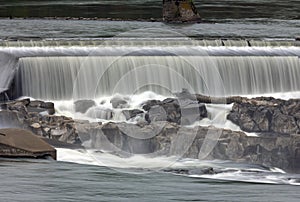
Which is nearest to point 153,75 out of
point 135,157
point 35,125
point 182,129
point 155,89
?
point 155,89

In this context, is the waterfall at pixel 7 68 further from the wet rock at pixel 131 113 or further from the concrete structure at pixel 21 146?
the concrete structure at pixel 21 146

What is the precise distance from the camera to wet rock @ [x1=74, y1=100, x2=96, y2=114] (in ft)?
112

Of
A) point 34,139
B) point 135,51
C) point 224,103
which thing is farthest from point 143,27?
point 34,139

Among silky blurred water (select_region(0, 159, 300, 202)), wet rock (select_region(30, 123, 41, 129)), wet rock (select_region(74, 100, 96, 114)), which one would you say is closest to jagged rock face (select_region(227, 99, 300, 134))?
wet rock (select_region(74, 100, 96, 114))

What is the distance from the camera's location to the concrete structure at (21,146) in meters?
21.9

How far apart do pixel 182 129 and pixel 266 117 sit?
3454mm

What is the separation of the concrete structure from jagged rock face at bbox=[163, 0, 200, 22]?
30.9 metres

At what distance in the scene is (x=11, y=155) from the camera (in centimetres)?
2184

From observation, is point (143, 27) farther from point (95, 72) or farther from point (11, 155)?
point (11, 155)

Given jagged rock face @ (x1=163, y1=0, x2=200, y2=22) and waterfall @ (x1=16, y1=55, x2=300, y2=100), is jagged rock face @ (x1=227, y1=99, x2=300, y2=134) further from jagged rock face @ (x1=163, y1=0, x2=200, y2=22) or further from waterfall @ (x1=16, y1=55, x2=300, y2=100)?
jagged rock face @ (x1=163, y1=0, x2=200, y2=22)

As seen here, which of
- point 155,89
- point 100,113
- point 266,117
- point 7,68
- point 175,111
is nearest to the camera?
→ point 175,111

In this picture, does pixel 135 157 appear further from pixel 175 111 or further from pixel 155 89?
pixel 155 89

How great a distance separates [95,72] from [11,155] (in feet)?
48.8

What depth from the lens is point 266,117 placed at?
3353cm
